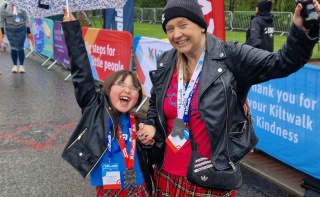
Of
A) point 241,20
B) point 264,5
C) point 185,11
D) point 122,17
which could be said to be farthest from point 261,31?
point 241,20

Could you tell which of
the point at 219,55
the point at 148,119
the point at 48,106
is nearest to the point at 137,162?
the point at 148,119

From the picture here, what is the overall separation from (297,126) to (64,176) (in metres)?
2.63

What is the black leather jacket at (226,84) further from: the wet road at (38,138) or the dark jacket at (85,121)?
the wet road at (38,138)

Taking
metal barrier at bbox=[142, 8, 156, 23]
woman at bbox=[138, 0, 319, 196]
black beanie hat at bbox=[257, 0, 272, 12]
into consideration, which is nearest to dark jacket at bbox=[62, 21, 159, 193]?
woman at bbox=[138, 0, 319, 196]

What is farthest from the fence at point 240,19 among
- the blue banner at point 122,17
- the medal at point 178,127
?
the medal at point 178,127

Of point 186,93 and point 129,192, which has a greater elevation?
point 186,93

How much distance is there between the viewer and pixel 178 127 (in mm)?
2326

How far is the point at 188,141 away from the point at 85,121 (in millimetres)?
709

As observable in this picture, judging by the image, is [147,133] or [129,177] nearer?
[147,133]

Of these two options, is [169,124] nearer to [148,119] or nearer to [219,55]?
[148,119]

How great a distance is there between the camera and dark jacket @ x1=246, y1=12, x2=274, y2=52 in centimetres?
835

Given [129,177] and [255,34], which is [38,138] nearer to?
[129,177]

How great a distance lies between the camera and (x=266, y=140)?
16.5ft

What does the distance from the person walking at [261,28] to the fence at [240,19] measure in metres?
14.5
